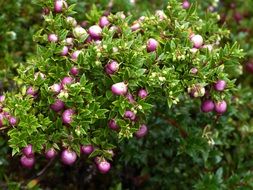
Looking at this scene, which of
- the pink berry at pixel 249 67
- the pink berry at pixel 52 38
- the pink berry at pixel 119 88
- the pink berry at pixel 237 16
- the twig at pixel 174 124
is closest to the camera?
the pink berry at pixel 119 88

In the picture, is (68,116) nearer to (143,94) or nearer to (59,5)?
(143,94)

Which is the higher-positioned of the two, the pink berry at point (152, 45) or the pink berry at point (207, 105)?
the pink berry at point (152, 45)

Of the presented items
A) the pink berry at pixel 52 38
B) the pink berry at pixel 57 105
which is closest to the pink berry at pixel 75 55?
the pink berry at pixel 52 38

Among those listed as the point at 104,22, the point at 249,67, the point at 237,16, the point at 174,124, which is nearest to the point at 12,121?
the point at 104,22

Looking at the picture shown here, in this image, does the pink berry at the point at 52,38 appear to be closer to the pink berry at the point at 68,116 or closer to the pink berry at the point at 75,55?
the pink berry at the point at 75,55

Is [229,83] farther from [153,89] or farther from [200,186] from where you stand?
[200,186]

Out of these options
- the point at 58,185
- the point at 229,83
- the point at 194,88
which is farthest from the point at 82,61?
the point at 58,185

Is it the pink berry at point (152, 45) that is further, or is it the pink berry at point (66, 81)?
the pink berry at point (152, 45)
